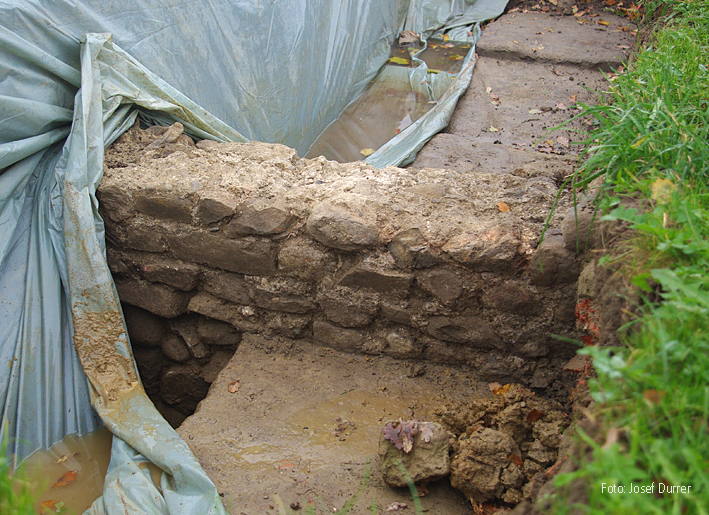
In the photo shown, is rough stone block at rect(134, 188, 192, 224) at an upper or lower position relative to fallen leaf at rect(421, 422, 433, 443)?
upper

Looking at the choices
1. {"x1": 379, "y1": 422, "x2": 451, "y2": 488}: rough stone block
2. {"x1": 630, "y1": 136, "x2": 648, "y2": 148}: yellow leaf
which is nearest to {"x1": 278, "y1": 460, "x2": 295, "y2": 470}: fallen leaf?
{"x1": 379, "y1": 422, "x2": 451, "y2": 488}: rough stone block

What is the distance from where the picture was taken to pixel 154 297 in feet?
8.71

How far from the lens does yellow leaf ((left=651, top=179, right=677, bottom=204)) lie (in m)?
1.50

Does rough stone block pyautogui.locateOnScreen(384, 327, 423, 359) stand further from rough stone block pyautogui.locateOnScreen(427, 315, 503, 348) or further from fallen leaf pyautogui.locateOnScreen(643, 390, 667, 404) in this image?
fallen leaf pyautogui.locateOnScreen(643, 390, 667, 404)

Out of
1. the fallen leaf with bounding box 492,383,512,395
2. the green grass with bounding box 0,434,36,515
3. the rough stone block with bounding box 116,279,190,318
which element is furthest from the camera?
the rough stone block with bounding box 116,279,190,318

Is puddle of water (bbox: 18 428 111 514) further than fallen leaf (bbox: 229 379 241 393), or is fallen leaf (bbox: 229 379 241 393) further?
fallen leaf (bbox: 229 379 241 393)

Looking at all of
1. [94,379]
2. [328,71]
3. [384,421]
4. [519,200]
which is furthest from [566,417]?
[328,71]

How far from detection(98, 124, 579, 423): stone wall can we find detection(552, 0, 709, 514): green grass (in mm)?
445

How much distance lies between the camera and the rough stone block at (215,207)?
235cm

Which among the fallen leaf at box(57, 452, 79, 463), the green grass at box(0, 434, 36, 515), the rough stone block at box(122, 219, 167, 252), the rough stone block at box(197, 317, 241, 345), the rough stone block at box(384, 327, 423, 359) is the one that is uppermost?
the rough stone block at box(122, 219, 167, 252)

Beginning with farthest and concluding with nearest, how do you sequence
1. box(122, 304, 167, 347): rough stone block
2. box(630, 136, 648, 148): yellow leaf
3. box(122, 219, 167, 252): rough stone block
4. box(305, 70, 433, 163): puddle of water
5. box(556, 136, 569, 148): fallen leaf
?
box(305, 70, 433, 163): puddle of water → box(556, 136, 569, 148): fallen leaf → box(122, 304, 167, 347): rough stone block → box(122, 219, 167, 252): rough stone block → box(630, 136, 648, 148): yellow leaf

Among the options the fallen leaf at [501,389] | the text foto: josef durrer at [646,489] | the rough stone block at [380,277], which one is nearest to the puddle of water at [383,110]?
the rough stone block at [380,277]

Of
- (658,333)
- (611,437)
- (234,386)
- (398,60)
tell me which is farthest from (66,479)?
(398,60)

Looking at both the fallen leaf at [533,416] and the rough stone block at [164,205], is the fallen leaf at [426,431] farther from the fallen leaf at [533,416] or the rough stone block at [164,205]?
the rough stone block at [164,205]
